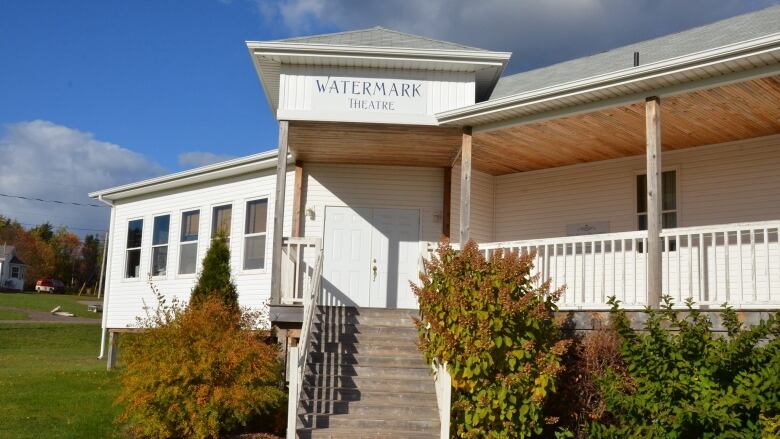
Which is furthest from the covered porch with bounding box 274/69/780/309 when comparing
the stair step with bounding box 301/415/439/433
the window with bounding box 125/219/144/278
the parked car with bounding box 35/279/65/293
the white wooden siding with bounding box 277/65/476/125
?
the parked car with bounding box 35/279/65/293

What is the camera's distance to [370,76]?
11.7m

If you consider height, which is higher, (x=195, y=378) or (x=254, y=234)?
(x=254, y=234)

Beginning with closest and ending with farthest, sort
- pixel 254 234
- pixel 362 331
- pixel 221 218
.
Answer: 1. pixel 362 331
2. pixel 254 234
3. pixel 221 218

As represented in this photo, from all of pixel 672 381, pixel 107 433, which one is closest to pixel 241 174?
pixel 107 433

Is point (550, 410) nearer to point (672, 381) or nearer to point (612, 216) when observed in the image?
point (672, 381)

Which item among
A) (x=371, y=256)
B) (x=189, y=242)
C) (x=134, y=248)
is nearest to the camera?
(x=371, y=256)

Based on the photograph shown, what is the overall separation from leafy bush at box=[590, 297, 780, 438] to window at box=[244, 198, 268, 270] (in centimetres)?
894

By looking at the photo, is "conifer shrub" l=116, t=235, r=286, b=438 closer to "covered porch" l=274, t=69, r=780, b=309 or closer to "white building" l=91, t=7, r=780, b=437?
"white building" l=91, t=7, r=780, b=437

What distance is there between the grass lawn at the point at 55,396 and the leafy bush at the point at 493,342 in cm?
458

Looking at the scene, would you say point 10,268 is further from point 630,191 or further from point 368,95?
point 630,191

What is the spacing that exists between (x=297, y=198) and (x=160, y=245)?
5417 millimetres

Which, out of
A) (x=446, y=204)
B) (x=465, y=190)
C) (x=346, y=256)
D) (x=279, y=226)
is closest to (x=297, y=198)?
(x=346, y=256)

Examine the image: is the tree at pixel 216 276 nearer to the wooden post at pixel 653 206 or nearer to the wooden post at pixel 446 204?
the wooden post at pixel 446 204

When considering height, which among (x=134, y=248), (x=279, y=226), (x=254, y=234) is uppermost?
(x=254, y=234)
